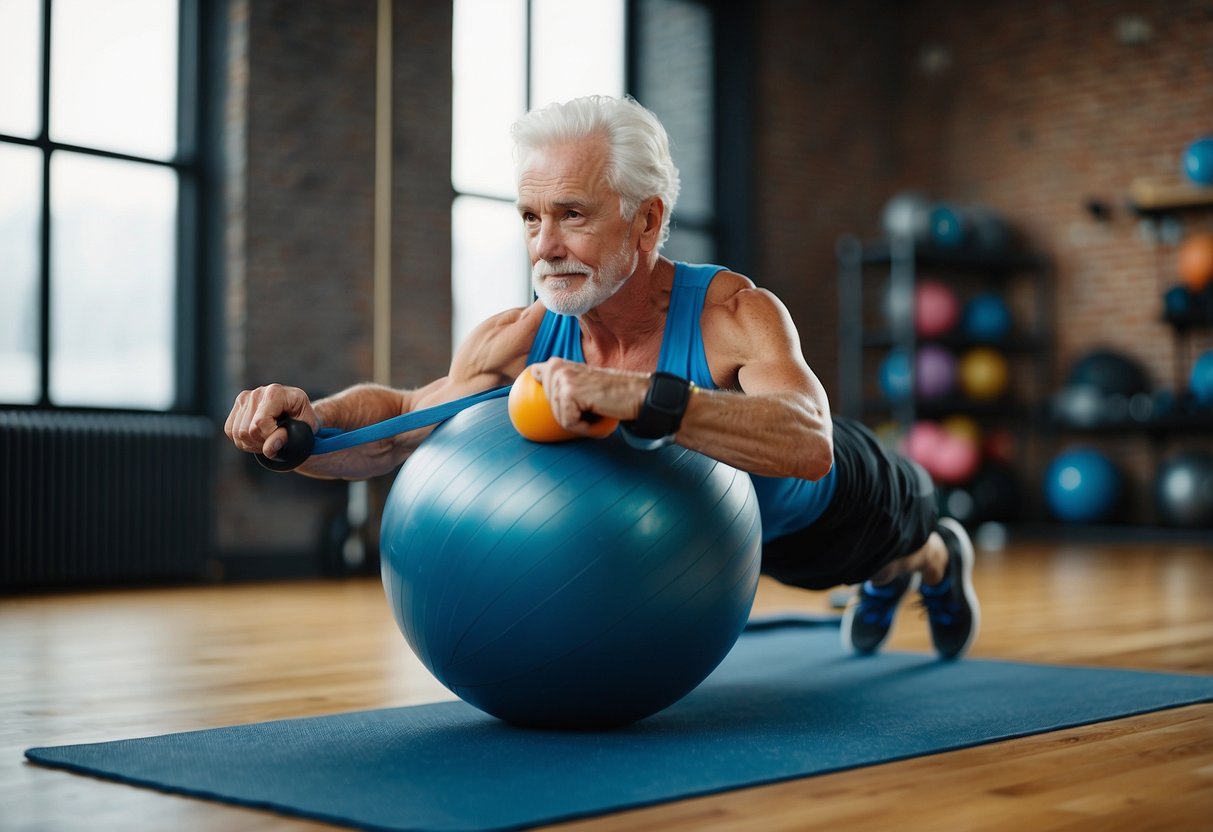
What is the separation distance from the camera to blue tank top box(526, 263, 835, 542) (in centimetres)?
196

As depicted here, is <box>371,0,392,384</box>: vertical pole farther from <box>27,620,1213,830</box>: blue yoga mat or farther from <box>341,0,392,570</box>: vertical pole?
<box>27,620,1213,830</box>: blue yoga mat

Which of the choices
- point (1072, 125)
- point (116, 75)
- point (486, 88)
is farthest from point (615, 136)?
point (1072, 125)

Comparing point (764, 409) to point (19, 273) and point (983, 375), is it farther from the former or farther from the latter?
point (983, 375)

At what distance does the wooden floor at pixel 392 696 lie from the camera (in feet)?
4.53

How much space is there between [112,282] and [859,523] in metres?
3.40

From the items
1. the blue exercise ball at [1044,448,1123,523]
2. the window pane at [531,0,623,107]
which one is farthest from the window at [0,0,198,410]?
the blue exercise ball at [1044,448,1123,523]

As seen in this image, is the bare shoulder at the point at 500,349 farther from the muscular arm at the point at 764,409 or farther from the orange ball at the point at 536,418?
the orange ball at the point at 536,418

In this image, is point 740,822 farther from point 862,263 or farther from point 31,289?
point 862,263

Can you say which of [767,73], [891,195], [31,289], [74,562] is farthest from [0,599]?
[891,195]

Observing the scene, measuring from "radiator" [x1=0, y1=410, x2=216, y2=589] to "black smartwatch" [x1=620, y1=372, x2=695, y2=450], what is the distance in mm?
3242

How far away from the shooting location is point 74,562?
4.41 metres

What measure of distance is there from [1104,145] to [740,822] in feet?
21.3

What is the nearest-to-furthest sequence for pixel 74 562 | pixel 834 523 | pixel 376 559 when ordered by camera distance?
pixel 834 523
pixel 74 562
pixel 376 559

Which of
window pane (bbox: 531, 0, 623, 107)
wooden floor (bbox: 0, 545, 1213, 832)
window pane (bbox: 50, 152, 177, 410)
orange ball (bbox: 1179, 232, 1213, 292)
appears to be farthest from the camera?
orange ball (bbox: 1179, 232, 1213, 292)
